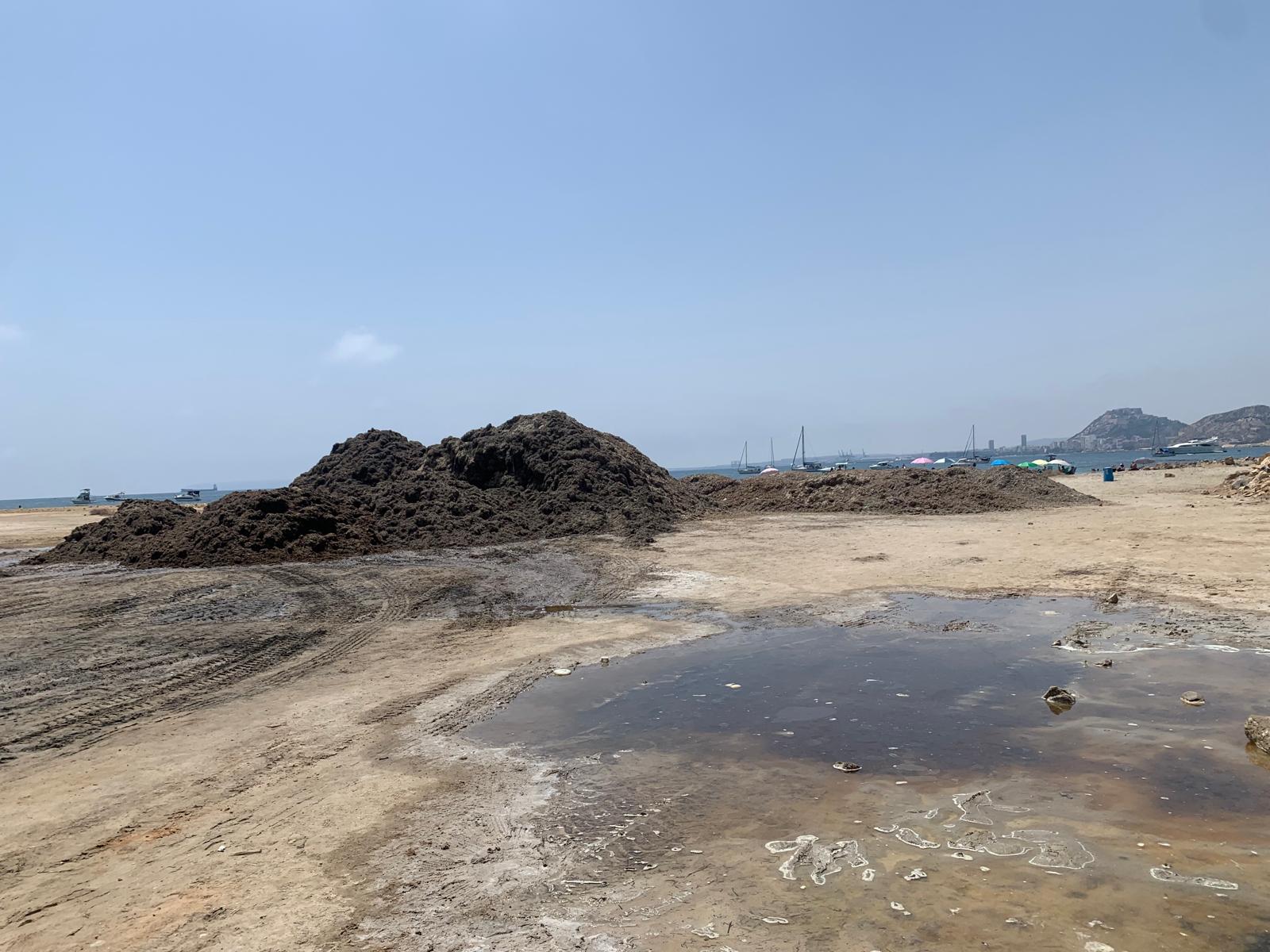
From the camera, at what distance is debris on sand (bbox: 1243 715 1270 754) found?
5535 mm

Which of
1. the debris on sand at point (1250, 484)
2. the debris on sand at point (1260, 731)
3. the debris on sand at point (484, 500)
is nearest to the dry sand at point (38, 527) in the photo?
the debris on sand at point (484, 500)

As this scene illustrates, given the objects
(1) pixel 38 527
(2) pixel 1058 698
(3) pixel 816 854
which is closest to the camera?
(3) pixel 816 854

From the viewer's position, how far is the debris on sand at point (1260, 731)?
554 cm

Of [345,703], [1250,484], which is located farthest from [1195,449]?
[345,703]

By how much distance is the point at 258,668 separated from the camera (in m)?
9.13

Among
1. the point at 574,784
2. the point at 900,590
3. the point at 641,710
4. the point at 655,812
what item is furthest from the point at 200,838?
the point at 900,590

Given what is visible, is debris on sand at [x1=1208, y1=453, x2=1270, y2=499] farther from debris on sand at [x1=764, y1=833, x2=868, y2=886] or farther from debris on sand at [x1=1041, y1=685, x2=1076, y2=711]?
debris on sand at [x1=764, y1=833, x2=868, y2=886]

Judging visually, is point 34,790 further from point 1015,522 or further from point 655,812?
point 1015,522

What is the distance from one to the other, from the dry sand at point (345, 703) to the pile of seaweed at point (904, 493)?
6.84 meters

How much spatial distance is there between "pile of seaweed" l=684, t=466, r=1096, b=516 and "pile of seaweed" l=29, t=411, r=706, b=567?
9.45 ft

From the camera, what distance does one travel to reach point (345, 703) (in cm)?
773

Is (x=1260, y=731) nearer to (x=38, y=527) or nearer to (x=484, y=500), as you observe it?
(x=484, y=500)

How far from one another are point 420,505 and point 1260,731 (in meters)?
20.1

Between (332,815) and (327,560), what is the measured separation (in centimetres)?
1368
